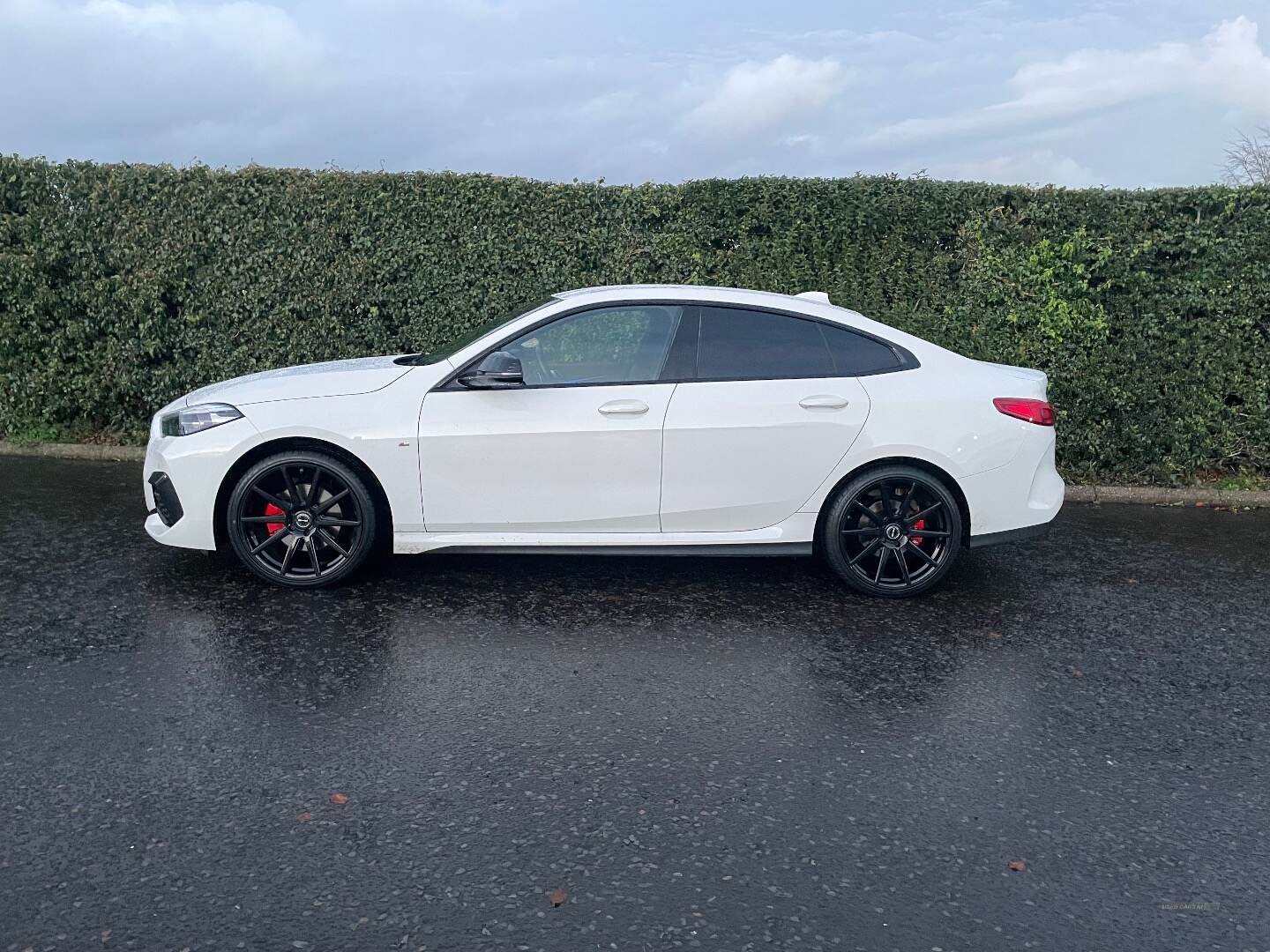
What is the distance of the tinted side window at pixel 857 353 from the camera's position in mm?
6230

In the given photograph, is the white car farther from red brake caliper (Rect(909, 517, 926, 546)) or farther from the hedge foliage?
the hedge foliage

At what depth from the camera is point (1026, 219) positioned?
9.62 metres

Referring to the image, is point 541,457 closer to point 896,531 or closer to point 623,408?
point 623,408

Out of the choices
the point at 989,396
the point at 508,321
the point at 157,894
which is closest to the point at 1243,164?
the point at 989,396

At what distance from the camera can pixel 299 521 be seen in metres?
5.95

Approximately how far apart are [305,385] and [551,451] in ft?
4.55

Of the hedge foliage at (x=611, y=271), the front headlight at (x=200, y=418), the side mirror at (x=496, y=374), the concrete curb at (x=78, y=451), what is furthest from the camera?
the concrete curb at (x=78, y=451)

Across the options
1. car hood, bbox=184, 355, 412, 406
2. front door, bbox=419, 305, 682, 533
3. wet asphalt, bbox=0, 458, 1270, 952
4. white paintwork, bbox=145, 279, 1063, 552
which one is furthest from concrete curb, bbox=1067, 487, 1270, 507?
car hood, bbox=184, 355, 412, 406

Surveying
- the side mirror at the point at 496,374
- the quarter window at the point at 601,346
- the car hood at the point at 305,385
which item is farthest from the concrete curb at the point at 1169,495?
the car hood at the point at 305,385

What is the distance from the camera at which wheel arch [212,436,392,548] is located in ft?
19.5

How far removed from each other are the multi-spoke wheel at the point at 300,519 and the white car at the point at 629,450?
1cm

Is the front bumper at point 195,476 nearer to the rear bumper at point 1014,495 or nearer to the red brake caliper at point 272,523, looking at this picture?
the red brake caliper at point 272,523

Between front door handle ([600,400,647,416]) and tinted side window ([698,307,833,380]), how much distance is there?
1.33 feet

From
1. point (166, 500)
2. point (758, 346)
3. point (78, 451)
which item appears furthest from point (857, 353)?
point (78, 451)
